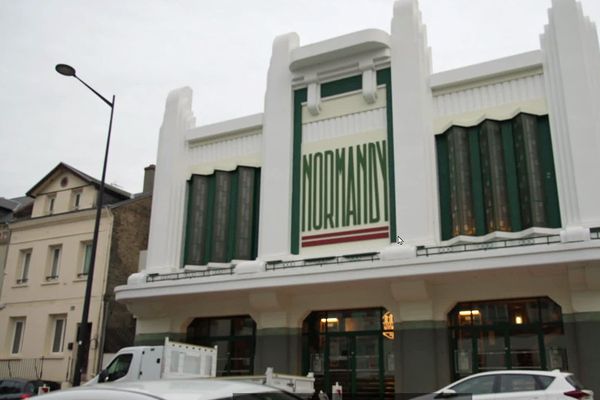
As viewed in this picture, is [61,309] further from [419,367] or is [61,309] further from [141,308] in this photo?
[419,367]

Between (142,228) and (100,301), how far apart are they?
4.39 m

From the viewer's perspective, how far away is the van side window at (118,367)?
17.1m

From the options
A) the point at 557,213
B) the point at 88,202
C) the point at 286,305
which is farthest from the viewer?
the point at 88,202

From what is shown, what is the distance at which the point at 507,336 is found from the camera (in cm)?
1755

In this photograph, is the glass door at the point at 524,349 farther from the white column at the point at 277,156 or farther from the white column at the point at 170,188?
the white column at the point at 170,188

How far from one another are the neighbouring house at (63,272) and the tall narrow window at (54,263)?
4cm

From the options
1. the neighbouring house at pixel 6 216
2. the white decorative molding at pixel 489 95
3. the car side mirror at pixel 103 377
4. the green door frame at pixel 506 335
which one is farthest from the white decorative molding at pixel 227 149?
the neighbouring house at pixel 6 216

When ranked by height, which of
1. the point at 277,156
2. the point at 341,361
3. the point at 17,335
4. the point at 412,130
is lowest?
the point at 341,361

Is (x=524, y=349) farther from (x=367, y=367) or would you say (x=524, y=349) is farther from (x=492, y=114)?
(x=492, y=114)

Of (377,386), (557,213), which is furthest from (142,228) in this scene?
(557,213)

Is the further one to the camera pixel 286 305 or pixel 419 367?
pixel 286 305

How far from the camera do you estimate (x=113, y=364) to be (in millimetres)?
17406

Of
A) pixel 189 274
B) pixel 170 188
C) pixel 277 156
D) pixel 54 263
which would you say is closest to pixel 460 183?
pixel 277 156

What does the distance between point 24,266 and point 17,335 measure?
3292mm
